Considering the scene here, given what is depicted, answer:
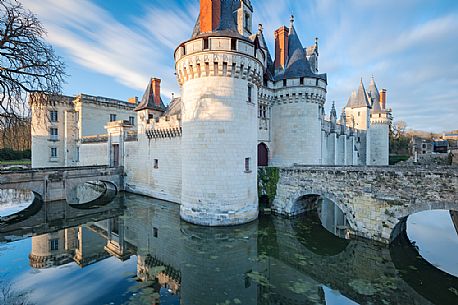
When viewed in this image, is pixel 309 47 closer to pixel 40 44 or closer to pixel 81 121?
pixel 40 44

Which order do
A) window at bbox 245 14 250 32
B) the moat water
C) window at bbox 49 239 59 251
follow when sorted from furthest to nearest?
window at bbox 245 14 250 32 < window at bbox 49 239 59 251 < the moat water

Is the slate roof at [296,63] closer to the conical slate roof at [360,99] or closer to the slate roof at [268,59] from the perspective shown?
the slate roof at [268,59]

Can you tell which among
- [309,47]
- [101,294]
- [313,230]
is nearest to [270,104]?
[309,47]

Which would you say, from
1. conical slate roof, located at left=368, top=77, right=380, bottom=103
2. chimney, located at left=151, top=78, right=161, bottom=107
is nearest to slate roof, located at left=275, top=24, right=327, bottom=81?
chimney, located at left=151, top=78, right=161, bottom=107

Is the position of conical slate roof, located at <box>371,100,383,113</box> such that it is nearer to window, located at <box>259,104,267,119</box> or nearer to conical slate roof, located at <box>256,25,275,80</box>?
conical slate roof, located at <box>256,25,275,80</box>

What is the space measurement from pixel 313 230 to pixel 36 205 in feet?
59.8

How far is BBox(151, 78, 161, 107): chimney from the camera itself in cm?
1980

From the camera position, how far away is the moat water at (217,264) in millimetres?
6379

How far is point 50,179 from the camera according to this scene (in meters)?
16.4

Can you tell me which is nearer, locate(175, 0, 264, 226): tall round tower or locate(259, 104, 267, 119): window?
locate(175, 0, 264, 226): tall round tower

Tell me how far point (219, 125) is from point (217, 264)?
237 inches

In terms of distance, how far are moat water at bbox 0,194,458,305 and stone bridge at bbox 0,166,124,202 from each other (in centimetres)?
291

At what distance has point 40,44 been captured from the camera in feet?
31.1

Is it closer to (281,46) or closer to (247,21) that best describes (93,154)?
(247,21)
